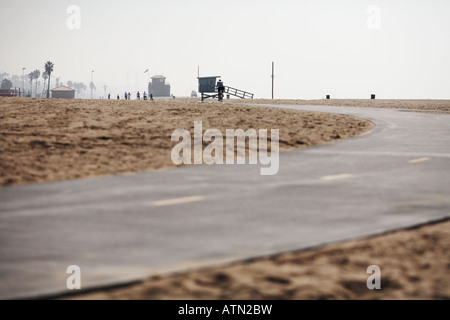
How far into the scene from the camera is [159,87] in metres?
166

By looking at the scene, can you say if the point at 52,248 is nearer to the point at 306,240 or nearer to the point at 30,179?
the point at 306,240

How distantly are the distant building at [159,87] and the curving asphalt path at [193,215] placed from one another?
157616 mm

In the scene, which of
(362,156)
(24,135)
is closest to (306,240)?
(362,156)

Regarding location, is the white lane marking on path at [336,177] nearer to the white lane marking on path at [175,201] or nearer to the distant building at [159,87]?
the white lane marking on path at [175,201]

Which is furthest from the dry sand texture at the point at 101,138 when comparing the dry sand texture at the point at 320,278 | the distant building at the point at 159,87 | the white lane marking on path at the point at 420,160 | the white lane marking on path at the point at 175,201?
the distant building at the point at 159,87

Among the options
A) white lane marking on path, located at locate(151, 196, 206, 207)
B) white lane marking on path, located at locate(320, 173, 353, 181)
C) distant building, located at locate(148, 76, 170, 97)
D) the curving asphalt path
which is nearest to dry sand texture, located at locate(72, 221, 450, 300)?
the curving asphalt path

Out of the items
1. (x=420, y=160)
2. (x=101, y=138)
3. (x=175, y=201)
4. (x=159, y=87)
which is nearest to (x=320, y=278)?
(x=175, y=201)

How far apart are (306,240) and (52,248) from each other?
2.45 m

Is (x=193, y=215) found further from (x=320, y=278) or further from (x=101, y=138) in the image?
(x=101, y=138)

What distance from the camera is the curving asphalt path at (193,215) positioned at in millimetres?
4969

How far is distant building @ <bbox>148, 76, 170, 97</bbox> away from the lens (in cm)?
16625

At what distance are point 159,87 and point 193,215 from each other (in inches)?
6377

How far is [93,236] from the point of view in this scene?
5.80 m

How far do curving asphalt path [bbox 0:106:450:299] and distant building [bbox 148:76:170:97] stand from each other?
6205 inches
